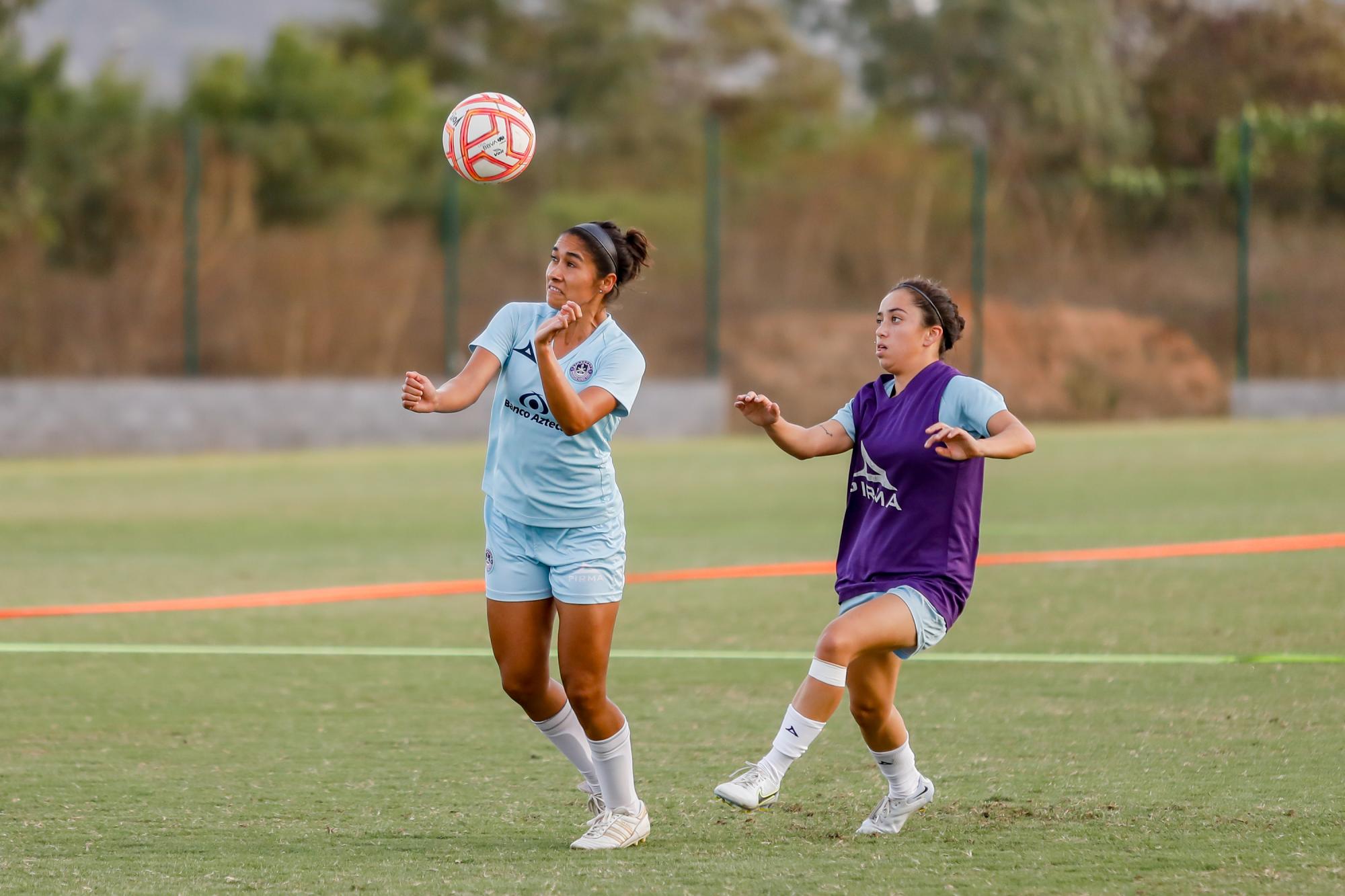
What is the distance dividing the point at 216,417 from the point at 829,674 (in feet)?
67.0

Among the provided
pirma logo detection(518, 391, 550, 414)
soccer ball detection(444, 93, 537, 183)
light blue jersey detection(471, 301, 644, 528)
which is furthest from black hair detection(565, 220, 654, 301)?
soccer ball detection(444, 93, 537, 183)

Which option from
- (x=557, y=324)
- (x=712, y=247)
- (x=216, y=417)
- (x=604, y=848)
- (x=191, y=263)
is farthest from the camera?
(x=712, y=247)

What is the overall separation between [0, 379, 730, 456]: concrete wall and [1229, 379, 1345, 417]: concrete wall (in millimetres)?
10358

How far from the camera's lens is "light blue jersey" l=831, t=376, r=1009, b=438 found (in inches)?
208

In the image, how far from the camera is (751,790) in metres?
5.00

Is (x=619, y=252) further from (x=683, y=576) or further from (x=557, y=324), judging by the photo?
(x=683, y=576)

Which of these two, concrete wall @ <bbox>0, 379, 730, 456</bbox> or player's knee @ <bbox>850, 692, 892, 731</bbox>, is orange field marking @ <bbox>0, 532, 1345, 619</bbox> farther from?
concrete wall @ <bbox>0, 379, 730, 456</bbox>

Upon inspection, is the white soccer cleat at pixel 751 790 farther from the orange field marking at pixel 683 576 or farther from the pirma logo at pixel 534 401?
the orange field marking at pixel 683 576

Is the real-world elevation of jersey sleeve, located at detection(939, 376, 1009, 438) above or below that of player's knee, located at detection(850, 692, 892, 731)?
above

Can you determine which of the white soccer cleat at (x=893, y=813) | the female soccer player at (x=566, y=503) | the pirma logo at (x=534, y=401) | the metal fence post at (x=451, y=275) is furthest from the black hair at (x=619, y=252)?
the metal fence post at (x=451, y=275)

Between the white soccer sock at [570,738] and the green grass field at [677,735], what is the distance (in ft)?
0.52

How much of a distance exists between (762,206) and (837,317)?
265 cm

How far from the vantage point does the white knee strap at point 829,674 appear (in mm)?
5098

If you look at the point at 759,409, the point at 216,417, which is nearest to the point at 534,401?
the point at 759,409
